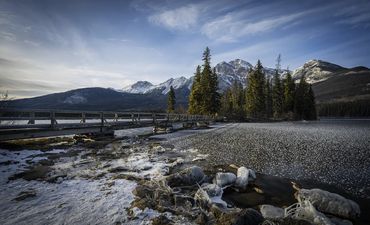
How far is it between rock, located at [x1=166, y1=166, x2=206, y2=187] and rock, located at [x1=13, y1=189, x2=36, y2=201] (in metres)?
3.71

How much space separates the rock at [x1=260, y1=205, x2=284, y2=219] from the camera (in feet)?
14.4

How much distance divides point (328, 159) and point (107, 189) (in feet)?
36.9

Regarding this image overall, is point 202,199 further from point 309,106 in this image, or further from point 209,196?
point 309,106

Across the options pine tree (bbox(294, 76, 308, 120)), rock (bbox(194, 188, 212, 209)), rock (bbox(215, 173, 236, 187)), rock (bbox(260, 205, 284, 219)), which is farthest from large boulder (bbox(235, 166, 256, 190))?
pine tree (bbox(294, 76, 308, 120))

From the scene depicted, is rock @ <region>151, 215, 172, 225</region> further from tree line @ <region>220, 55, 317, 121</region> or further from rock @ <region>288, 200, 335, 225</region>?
tree line @ <region>220, 55, 317, 121</region>

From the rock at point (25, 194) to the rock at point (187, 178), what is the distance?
146 inches

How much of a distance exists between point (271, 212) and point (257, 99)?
6282 cm

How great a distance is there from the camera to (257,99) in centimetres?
6331

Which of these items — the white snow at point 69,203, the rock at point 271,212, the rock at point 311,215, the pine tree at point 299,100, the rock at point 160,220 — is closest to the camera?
the rock at point 311,215

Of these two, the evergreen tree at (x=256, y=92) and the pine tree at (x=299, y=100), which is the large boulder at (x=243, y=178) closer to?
the evergreen tree at (x=256, y=92)

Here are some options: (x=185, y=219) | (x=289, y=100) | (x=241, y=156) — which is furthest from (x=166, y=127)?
(x=289, y=100)

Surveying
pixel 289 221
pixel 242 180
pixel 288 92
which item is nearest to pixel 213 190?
pixel 242 180

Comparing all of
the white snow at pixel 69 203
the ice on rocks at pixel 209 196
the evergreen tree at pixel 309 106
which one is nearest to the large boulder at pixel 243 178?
the ice on rocks at pixel 209 196

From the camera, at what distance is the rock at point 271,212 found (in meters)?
4.40
